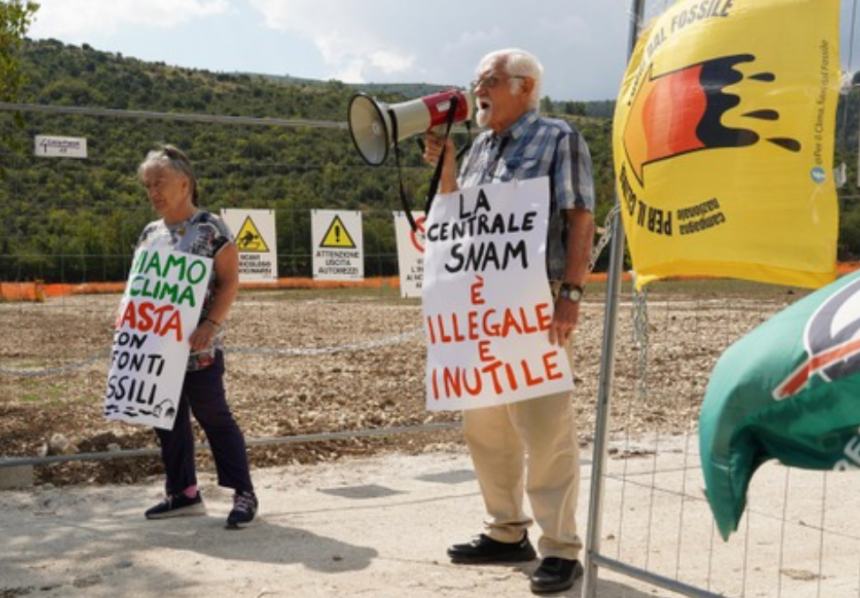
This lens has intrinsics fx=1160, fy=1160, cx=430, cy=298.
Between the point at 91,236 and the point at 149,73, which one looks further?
the point at 149,73

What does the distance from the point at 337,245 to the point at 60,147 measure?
1933 mm

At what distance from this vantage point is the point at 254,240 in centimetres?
772

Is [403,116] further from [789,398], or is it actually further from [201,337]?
[789,398]

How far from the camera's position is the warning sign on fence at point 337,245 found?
799 centimetres

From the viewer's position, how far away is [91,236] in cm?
764

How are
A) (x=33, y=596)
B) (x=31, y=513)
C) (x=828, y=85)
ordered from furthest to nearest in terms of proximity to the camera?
(x=31, y=513) → (x=33, y=596) → (x=828, y=85)

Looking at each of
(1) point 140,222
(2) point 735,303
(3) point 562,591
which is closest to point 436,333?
(3) point 562,591

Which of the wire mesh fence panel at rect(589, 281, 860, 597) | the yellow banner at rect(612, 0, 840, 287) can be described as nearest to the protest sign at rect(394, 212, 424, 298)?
the wire mesh fence panel at rect(589, 281, 860, 597)

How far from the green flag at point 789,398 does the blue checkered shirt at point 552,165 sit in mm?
2628

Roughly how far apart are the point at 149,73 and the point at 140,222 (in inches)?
2304

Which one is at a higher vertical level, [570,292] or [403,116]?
[403,116]

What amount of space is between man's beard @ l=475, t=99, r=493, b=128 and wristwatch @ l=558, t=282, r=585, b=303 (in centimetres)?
81

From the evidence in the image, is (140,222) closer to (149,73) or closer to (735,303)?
(735,303)

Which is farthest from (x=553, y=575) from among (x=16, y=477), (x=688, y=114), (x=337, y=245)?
(x=337, y=245)
